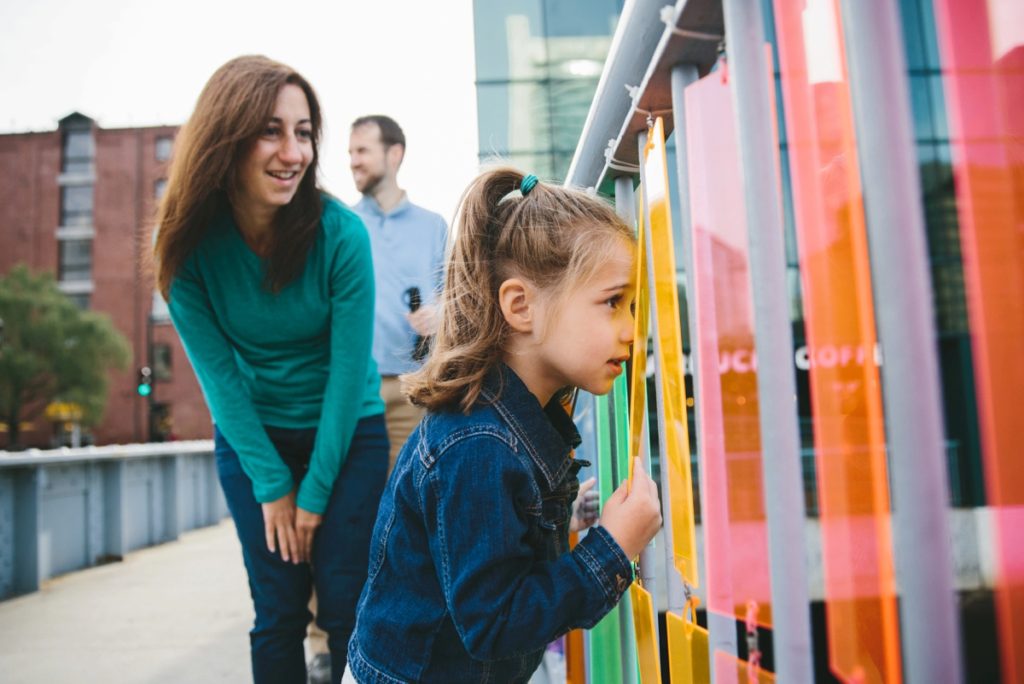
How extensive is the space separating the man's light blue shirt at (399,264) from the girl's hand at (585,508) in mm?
1187

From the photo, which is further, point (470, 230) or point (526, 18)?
point (526, 18)

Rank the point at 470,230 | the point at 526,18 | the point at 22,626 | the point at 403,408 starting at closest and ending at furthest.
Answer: the point at 470,230
the point at 403,408
the point at 22,626
the point at 526,18

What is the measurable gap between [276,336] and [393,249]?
1.33 meters

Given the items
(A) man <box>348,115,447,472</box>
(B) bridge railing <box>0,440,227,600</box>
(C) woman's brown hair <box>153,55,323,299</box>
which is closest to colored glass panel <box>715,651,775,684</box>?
(C) woman's brown hair <box>153,55,323,299</box>

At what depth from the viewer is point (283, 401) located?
2023 millimetres

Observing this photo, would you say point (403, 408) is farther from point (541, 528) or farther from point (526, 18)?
point (526, 18)

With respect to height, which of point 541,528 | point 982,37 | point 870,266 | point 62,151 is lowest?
point 541,528

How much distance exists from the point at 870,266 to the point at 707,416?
38 cm

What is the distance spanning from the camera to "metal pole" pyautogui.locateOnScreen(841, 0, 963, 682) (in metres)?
0.55

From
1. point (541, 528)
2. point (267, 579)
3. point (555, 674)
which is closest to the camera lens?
point (541, 528)

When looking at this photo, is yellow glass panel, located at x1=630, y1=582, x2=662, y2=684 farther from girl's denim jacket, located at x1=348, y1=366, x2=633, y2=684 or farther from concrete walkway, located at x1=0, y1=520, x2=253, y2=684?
concrete walkway, located at x1=0, y1=520, x2=253, y2=684

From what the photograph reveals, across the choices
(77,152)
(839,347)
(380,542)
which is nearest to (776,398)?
(839,347)

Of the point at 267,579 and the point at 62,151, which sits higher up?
the point at 62,151

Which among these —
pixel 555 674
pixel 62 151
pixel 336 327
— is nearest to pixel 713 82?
pixel 336 327
